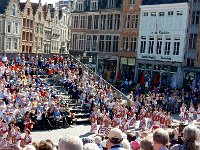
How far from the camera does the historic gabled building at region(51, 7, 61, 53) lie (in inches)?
2837

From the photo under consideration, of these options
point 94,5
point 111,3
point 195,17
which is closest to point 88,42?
point 94,5

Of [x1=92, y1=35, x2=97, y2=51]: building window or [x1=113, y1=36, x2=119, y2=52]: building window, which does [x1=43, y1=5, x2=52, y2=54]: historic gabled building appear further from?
[x1=113, y1=36, x2=119, y2=52]: building window

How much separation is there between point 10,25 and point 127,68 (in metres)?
23.0

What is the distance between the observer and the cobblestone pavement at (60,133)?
67.5 feet

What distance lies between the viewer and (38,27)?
216 ft

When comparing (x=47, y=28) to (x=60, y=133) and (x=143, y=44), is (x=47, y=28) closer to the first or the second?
(x=143, y=44)

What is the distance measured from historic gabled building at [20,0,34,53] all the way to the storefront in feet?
72.6

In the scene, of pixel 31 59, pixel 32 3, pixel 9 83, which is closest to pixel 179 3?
pixel 31 59

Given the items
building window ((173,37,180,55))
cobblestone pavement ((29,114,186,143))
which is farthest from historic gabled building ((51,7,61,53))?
cobblestone pavement ((29,114,186,143))

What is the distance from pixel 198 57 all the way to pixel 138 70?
344 inches

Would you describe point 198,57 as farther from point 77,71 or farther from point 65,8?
point 65,8

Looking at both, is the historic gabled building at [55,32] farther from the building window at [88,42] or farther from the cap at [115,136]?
the cap at [115,136]

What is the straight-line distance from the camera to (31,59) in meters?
32.5

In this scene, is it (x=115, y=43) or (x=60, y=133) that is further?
(x=115, y=43)
